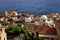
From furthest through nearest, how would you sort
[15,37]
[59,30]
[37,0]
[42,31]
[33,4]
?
[37,0] → [33,4] → [15,37] → [42,31] → [59,30]

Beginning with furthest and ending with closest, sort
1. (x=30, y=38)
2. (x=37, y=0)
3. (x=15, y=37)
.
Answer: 1. (x=37, y=0)
2. (x=15, y=37)
3. (x=30, y=38)

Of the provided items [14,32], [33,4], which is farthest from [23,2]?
[14,32]

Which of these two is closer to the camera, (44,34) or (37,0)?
(44,34)

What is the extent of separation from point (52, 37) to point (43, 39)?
0.40 m

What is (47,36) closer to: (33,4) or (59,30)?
(59,30)

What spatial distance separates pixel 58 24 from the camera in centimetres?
1296

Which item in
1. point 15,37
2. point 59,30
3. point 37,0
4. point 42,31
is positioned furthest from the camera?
point 37,0

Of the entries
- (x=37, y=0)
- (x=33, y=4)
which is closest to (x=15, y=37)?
(x=33, y=4)

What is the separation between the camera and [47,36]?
512 inches

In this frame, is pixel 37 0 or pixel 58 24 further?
pixel 37 0

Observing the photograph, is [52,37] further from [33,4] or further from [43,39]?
[33,4]

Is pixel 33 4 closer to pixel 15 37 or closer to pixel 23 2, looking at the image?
pixel 23 2

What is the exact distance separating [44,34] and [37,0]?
61144mm

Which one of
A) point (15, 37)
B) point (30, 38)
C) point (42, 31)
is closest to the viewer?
point (42, 31)
